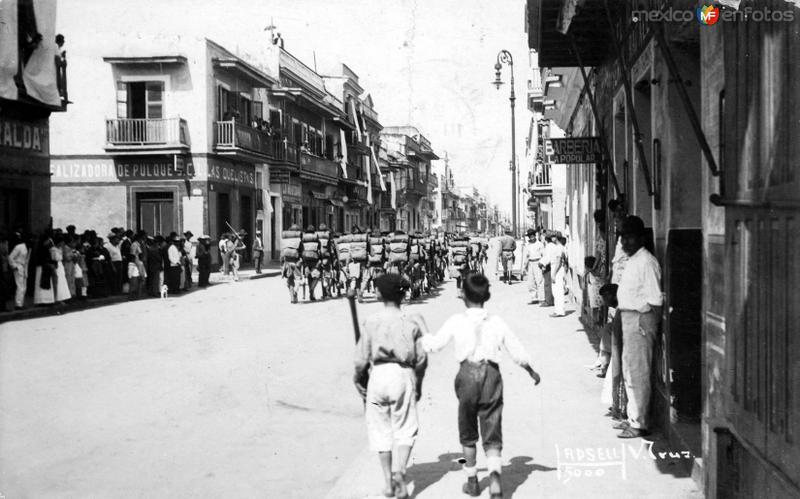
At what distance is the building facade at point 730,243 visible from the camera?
3364 millimetres

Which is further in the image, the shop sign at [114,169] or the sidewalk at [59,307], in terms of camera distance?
the shop sign at [114,169]

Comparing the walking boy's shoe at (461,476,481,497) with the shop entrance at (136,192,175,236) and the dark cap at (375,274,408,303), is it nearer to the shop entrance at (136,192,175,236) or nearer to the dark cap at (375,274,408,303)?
the dark cap at (375,274,408,303)

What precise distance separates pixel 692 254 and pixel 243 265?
90.4 feet

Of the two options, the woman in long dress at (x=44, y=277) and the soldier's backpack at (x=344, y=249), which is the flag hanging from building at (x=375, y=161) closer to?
the soldier's backpack at (x=344, y=249)

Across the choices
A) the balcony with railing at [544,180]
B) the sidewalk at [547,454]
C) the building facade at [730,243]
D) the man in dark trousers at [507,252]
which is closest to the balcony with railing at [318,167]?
the balcony with railing at [544,180]

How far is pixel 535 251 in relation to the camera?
1658 centimetres

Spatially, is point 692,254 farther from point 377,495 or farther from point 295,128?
point 295,128

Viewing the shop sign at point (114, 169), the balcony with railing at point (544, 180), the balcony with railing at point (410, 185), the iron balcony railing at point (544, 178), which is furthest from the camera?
the balcony with railing at point (410, 185)

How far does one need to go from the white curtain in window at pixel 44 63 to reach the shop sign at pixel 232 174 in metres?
10.2

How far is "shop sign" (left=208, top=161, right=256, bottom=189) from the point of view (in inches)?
1119

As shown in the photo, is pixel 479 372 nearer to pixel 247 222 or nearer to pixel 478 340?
pixel 478 340

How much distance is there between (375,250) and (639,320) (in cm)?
1208

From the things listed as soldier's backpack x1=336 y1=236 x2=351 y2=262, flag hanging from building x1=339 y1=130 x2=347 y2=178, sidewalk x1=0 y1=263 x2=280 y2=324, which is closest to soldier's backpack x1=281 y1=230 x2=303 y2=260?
soldier's backpack x1=336 y1=236 x2=351 y2=262

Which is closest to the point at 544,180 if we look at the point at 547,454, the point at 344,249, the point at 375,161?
the point at 344,249
